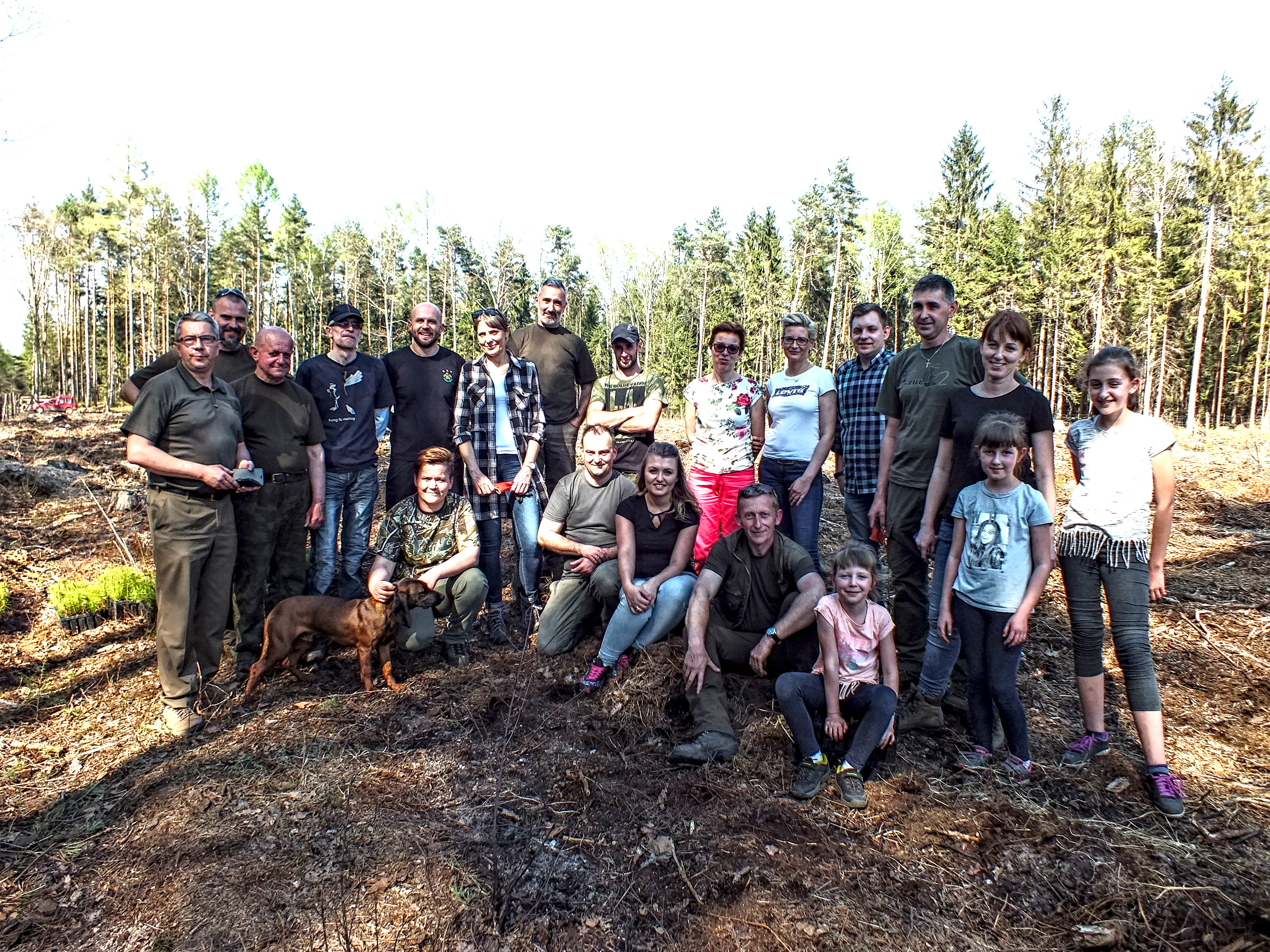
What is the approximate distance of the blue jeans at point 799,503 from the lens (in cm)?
456

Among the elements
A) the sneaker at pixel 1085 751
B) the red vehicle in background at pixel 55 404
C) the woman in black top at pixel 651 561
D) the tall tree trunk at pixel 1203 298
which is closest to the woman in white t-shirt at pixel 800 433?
the woman in black top at pixel 651 561

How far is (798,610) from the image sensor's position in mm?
3564

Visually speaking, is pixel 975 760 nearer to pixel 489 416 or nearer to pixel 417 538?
pixel 417 538

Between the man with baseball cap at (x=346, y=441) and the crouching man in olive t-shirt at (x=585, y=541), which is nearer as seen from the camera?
the crouching man in olive t-shirt at (x=585, y=541)

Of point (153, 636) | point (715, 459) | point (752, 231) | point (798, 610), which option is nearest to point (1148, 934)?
point (798, 610)

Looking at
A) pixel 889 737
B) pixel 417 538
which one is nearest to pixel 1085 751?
pixel 889 737

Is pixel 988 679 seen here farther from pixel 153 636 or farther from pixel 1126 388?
pixel 153 636

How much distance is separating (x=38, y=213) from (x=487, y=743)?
43873mm

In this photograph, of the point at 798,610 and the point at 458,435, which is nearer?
the point at 798,610

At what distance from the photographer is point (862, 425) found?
4.48 metres

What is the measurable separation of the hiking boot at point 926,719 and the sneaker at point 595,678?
1.67 m

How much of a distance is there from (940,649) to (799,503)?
1.33 meters

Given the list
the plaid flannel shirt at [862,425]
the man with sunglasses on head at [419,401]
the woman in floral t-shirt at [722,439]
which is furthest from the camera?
the man with sunglasses on head at [419,401]

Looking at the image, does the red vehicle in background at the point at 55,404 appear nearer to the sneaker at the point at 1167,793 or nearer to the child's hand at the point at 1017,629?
the child's hand at the point at 1017,629
